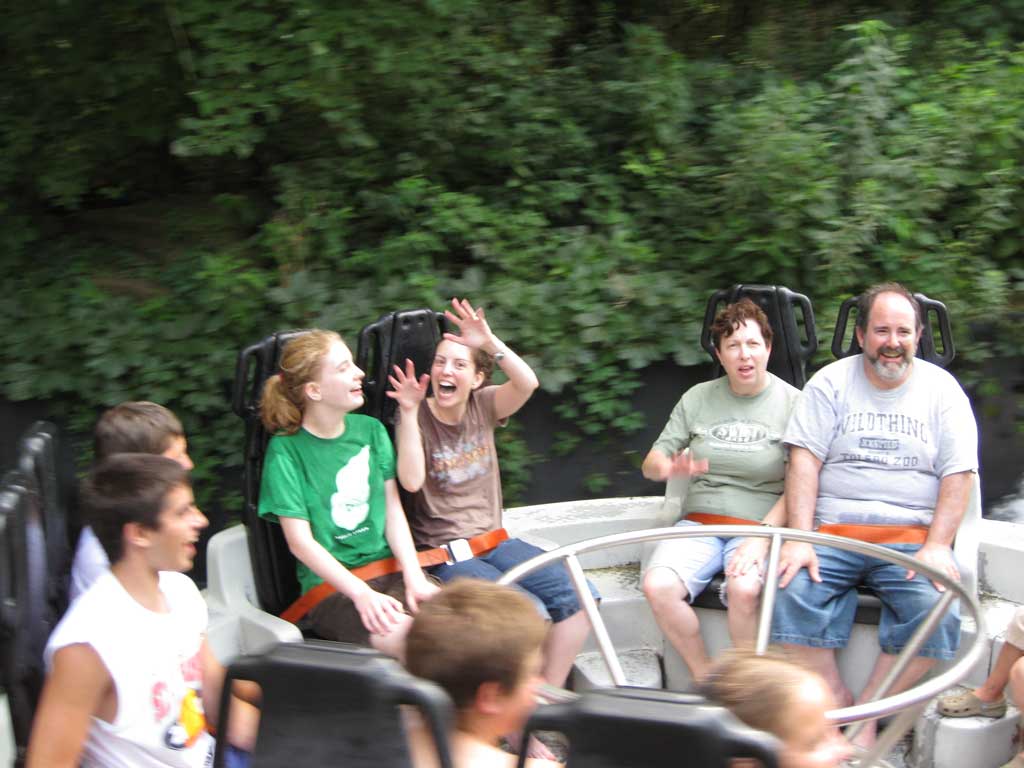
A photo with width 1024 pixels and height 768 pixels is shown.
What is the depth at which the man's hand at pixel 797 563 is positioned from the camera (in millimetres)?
3314

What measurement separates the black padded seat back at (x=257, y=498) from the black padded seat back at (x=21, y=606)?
1.15m

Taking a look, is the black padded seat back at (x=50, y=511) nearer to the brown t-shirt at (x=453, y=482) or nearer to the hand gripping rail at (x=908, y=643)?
the hand gripping rail at (x=908, y=643)

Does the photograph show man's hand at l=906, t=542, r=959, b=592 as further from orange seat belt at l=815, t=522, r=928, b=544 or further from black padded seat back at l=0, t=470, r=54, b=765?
black padded seat back at l=0, t=470, r=54, b=765

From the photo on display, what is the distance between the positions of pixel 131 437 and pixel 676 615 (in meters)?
1.61

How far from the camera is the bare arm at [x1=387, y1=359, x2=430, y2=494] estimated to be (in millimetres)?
3393

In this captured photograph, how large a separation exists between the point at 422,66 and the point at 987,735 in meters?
3.51

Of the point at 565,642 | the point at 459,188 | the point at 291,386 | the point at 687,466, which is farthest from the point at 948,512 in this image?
the point at 459,188

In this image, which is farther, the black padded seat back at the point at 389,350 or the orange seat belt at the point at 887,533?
the black padded seat back at the point at 389,350

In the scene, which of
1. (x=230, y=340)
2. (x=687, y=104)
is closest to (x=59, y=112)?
(x=230, y=340)

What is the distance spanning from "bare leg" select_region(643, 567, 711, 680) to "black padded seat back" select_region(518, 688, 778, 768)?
2.15 metres

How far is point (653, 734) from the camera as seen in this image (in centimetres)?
122

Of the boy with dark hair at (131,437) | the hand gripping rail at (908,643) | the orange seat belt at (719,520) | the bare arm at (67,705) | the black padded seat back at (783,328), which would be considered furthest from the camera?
the black padded seat back at (783,328)

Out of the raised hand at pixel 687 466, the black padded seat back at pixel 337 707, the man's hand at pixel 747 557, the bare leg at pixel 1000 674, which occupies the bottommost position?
the bare leg at pixel 1000 674

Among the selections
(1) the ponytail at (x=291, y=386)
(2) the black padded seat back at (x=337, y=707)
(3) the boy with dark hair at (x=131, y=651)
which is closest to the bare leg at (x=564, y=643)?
(1) the ponytail at (x=291, y=386)
